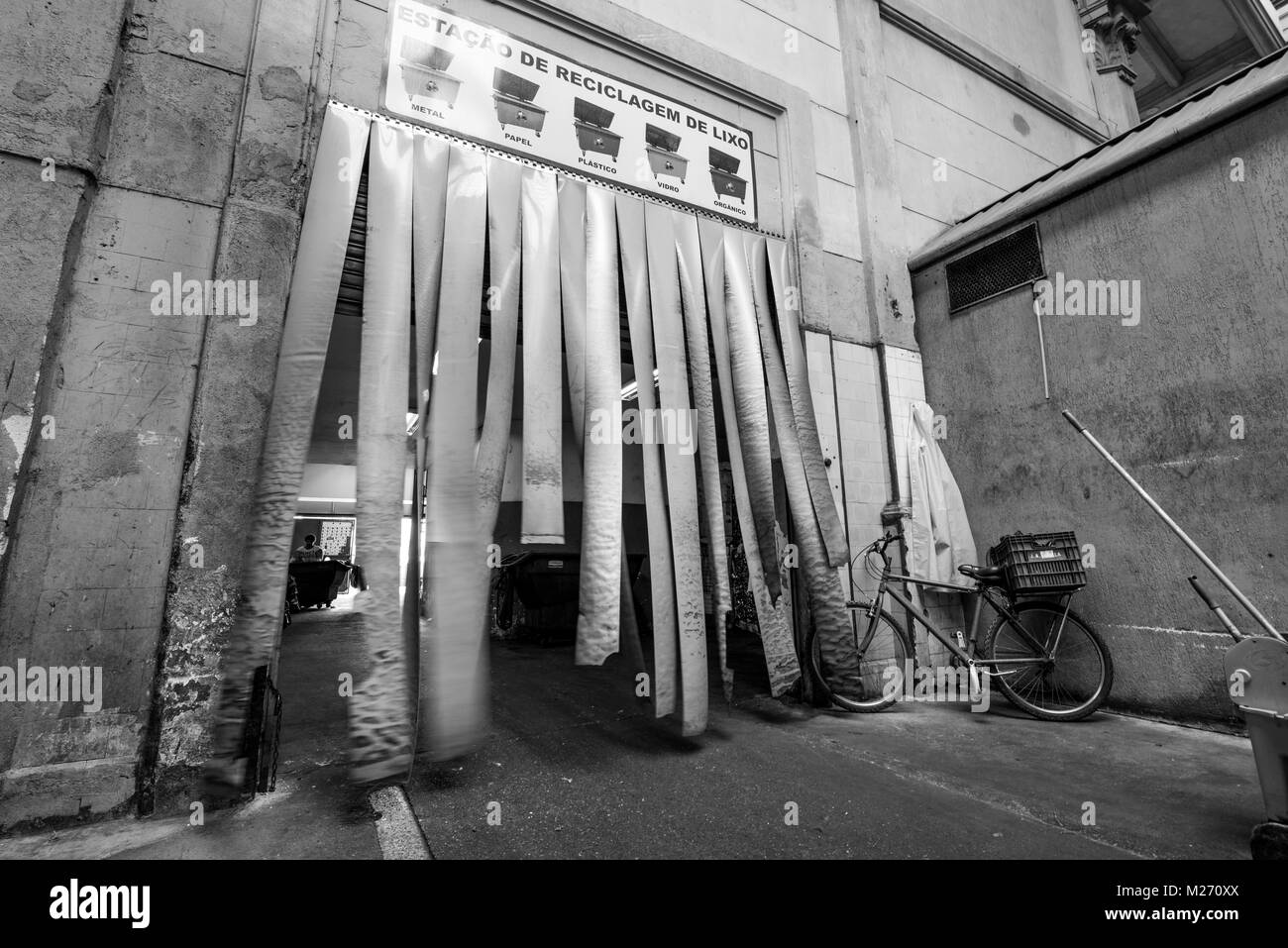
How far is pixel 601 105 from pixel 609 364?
7.05ft

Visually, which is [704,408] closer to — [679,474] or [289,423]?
[679,474]

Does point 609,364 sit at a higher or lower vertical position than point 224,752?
higher

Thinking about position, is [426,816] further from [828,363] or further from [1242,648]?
[828,363]

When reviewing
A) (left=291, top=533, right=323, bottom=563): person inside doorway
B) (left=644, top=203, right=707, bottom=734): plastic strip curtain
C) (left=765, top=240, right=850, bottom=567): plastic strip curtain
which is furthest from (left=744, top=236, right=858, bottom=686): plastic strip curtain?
(left=291, top=533, right=323, bottom=563): person inside doorway

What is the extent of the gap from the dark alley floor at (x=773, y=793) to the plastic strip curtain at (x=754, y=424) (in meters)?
0.49

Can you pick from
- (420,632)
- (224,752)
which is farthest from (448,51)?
(224,752)

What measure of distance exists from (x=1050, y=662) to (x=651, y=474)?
293 centimetres

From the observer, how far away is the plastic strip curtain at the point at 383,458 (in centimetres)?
229

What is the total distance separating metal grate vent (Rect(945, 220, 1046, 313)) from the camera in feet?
14.1

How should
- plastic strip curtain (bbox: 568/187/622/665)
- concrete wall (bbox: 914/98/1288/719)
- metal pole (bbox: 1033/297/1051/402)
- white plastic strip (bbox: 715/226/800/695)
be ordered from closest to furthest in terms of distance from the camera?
plastic strip curtain (bbox: 568/187/622/665) < concrete wall (bbox: 914/98/1288/719) < white plastic strip (bbox: 715/226/800/695) < metal pole (bbox: 1033/297/1051/402)

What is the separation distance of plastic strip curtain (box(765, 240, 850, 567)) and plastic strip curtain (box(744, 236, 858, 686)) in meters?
0.05

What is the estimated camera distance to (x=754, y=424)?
3623mm

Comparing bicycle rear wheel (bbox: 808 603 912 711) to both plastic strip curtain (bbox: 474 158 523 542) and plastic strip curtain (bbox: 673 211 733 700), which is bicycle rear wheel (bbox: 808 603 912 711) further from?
plastic strip curtain (bbox: 474 158 523 542)

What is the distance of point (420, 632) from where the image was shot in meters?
2.55
